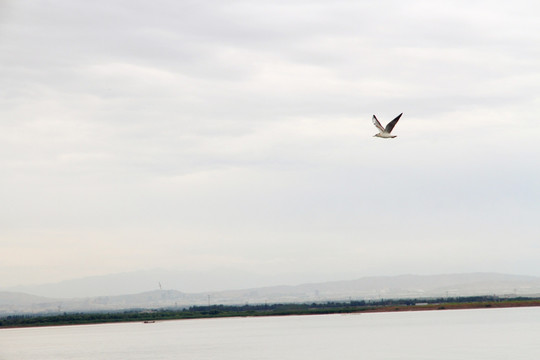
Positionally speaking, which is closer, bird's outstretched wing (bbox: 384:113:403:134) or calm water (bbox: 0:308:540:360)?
bird's outstretched wing (bbox: 384:113:403:134)

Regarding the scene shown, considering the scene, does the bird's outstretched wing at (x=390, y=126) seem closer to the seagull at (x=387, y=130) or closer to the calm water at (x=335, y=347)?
the seagull at (x=387, y=130)

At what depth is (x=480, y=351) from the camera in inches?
2050

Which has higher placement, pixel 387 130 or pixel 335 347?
pixel 387 130

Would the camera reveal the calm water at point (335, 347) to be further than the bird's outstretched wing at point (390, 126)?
Yes

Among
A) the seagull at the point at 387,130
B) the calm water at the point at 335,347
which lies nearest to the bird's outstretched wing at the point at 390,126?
the seagull at the point at 387,130

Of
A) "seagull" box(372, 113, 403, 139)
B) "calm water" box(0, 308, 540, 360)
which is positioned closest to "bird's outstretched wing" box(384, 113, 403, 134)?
"seagull" box(372, 113, 403, 139)

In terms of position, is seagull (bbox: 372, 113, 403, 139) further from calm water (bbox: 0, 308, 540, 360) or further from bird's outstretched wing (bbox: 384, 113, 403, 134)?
calm water (bbox: 0, 308, 540, 360)

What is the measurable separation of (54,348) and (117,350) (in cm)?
1017

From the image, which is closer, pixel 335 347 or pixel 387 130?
pixel 387 130

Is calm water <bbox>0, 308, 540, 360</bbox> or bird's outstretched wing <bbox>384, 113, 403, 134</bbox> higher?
bird's outstretched wing <bbox>384, 113, 403, 134</bbox>

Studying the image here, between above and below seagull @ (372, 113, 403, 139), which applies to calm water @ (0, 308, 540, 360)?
below

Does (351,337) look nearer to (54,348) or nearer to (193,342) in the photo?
(193,342)

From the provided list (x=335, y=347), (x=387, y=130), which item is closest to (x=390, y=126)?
(x=387, y=130)

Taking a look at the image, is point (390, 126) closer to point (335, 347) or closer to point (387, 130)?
point (387, 130)
